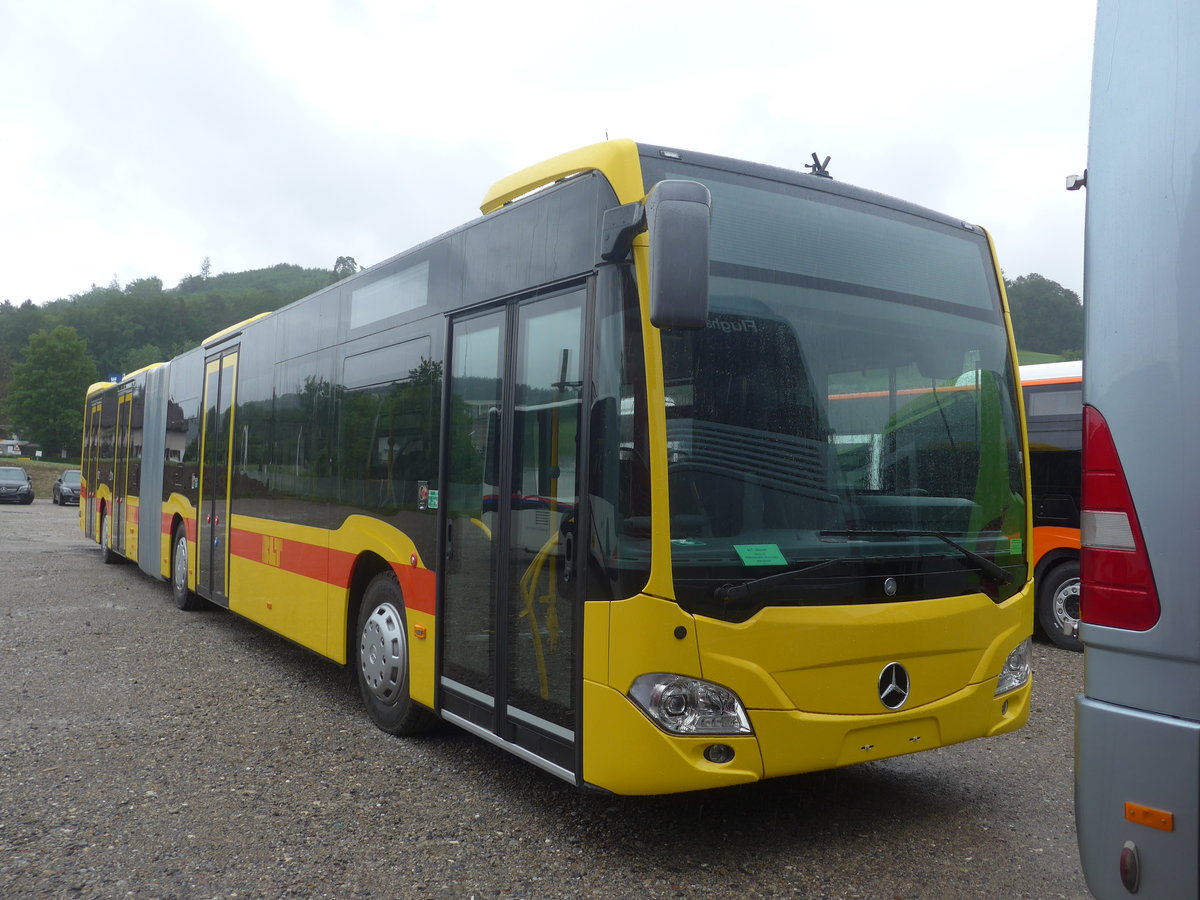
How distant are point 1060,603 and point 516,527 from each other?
24.1 ft

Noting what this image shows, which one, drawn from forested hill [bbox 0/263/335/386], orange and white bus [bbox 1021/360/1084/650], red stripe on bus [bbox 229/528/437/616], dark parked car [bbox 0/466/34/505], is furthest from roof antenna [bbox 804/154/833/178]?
forested hill [bbox 0/263/335/386]

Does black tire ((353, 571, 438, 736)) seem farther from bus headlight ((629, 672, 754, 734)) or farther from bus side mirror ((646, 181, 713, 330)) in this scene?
bus side mirror ((646, 181, 713, 330))

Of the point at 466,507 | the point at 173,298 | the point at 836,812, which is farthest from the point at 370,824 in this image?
the point at 173,298

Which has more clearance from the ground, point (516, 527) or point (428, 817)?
point (516, 527)

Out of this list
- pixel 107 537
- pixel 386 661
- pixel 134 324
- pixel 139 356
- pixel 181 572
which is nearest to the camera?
pixel 386 661

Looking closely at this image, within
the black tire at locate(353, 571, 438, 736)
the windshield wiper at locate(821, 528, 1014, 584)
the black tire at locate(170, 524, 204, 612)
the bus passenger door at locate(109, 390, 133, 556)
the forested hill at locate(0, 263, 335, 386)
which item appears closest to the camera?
the windshield wiper at locate(821, 528, 1014, 584)

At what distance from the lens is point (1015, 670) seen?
454 cm

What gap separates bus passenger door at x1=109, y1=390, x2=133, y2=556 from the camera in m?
14.6

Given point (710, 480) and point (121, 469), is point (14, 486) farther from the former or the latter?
point (710, 480)

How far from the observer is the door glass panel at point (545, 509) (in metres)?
4.09

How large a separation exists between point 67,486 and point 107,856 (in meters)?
42.4

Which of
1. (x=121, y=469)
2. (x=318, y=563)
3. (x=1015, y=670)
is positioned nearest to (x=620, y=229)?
(x=1015, y=670)

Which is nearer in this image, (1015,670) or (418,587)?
(1015,670)

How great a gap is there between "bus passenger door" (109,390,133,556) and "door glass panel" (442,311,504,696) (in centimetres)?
1107
